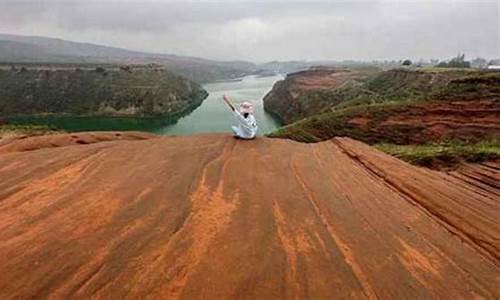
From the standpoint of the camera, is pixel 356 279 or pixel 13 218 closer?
pixel 356 279

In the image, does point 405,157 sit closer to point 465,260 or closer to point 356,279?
point 465,260

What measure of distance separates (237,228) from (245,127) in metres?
4.36

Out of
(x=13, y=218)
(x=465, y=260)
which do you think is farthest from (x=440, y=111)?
(x=13, y=218)

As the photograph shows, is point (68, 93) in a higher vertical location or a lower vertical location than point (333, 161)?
lower

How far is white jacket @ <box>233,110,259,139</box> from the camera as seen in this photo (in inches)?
330

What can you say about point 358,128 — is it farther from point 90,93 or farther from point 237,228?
point 90,93

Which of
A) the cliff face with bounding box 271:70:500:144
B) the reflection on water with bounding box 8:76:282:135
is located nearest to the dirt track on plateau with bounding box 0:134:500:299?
the cliff face with bounding box 271:70:500:144

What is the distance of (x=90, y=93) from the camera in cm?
7362

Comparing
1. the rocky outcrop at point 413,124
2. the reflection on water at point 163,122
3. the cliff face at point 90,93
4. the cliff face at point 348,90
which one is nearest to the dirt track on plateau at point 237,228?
the rocky outcrop at point 413,124

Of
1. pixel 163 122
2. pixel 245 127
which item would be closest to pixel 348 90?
pixel 163 122

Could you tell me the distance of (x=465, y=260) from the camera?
3934 mm

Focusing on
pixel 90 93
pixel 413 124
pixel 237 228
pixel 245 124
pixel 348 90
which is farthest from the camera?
pixel 90 93

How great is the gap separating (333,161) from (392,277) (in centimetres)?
386

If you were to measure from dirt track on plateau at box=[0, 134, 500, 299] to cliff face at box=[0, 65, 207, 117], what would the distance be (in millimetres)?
62300
